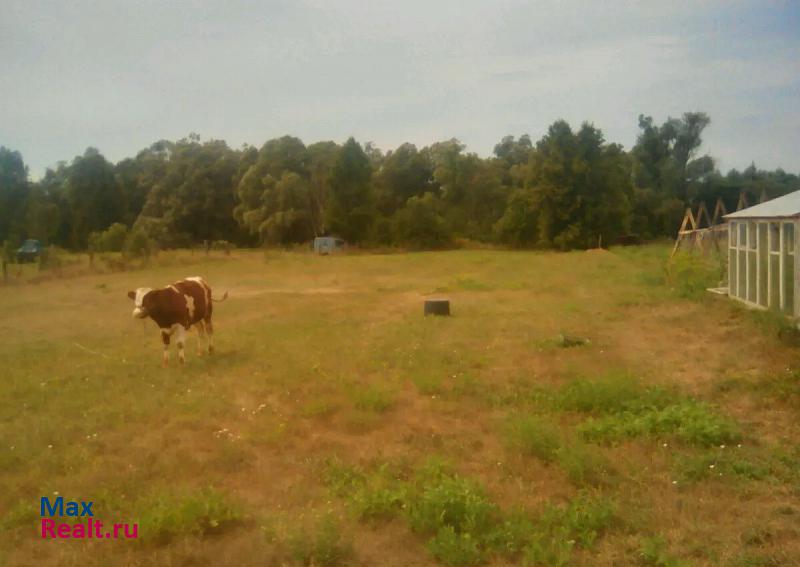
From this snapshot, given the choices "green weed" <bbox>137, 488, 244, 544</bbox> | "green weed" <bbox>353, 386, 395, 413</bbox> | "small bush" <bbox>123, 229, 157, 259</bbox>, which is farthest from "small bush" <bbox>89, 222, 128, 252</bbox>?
"green weed" <bbox>137, 488, 244, 544</bbox>

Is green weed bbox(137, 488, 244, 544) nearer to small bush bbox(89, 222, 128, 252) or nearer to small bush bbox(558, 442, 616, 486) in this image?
small bush bbox(558, 442, 616, 486)

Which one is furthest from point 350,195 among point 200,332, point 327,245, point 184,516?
point 184,516

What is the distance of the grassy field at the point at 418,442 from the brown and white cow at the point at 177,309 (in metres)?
0.52

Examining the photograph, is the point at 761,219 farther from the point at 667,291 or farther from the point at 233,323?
the point at 233,323

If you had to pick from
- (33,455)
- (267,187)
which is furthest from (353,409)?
(267,187)

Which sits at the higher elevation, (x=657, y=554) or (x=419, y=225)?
(x=419, y=225)

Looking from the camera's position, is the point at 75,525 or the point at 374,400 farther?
the point at 374,400

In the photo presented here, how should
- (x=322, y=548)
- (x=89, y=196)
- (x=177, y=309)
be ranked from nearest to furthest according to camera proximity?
1. (x=322, y=548)
2. (x=177, y=309)
3. (x=89, y=196)

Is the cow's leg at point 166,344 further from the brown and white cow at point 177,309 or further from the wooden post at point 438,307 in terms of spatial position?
the wooden post at point 438,307

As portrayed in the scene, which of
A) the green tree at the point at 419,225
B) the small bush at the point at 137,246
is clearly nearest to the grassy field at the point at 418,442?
the small bush at the point at 137,246

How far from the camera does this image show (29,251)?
3114 centimetres

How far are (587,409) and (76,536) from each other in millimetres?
5316

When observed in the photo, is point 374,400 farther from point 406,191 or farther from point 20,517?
point 406,191

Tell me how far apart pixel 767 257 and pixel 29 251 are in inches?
1168
